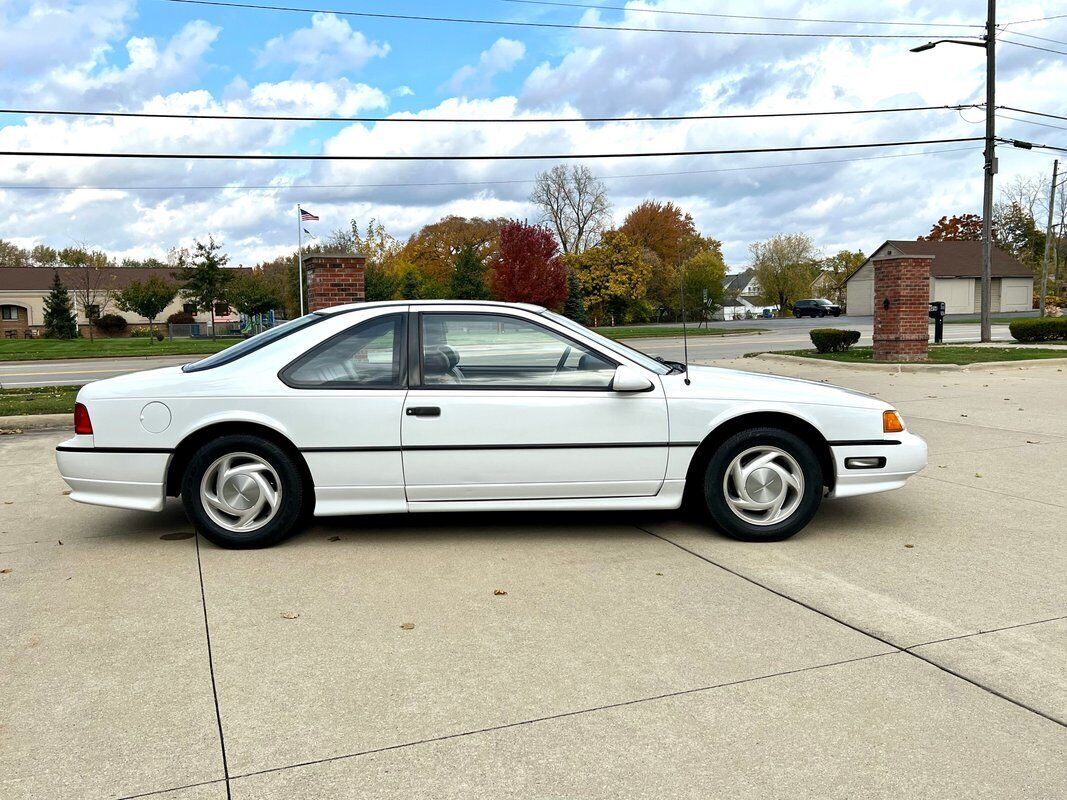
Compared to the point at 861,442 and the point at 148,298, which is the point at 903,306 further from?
the point at 148,298

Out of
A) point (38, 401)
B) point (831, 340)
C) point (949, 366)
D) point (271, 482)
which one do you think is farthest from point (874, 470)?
point (831, 340)

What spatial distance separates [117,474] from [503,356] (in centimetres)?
240

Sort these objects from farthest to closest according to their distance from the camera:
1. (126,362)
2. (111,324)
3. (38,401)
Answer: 1. (111,324)
2. (126,362)
3. (38,401)

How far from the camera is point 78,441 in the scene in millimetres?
5293

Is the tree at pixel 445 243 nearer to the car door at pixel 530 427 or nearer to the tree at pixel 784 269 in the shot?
the tree at pixel 784 269

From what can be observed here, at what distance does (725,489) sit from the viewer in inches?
210

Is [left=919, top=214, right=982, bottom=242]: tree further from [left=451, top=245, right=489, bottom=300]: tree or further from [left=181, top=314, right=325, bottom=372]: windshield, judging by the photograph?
[left=181, top=314, right=325, bottom=372]: windshield

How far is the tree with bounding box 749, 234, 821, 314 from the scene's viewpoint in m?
80.6

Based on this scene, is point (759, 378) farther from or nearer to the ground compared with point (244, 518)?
farther from the ground

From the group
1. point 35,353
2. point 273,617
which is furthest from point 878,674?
point 35,353

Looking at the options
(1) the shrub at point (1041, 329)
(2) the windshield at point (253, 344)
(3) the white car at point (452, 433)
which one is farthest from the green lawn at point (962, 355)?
(2) the windshield at point (253, 344)

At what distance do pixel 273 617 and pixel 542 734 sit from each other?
1.71m

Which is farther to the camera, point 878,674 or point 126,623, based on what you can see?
point 126,623

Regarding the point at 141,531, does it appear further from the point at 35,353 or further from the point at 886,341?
the point at 35,353
